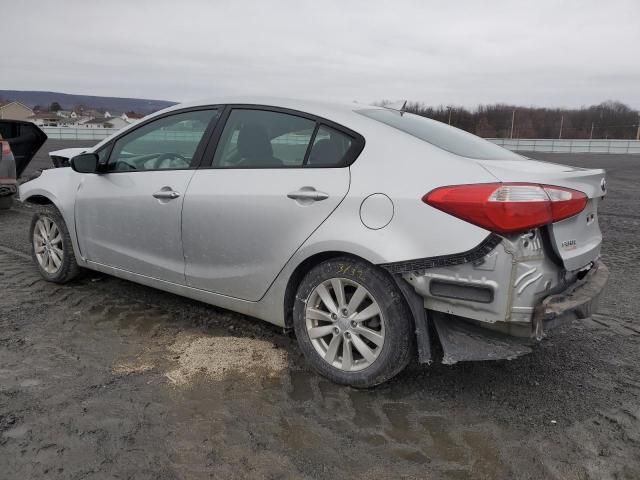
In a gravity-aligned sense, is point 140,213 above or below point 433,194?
below

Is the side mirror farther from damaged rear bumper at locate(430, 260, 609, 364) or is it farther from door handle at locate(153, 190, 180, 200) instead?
damaged rear bumper at locate(430, 260, 609, 364)

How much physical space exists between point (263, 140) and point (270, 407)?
163 cm

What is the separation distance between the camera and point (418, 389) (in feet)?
10.1

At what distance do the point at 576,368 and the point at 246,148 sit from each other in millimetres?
2493

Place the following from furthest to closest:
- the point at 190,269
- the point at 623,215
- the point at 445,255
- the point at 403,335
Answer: the point at 623,215, the point at 190,269, the point at 403,335, the point at 445,255

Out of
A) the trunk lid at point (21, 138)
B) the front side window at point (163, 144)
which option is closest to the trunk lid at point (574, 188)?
the front side window at point (163, 144)

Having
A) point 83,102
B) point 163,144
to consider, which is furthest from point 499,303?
point 83,102

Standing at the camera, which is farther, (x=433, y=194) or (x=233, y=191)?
Answer: (x=233, y=191)

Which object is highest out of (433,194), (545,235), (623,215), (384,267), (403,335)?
(433,194)

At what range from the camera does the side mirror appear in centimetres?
418

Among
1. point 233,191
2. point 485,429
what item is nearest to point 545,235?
point 485,429

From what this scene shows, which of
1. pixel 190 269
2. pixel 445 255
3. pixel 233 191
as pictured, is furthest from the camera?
pixel 190 269

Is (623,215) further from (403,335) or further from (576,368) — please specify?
(403,335)

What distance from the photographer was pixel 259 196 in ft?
10.6
